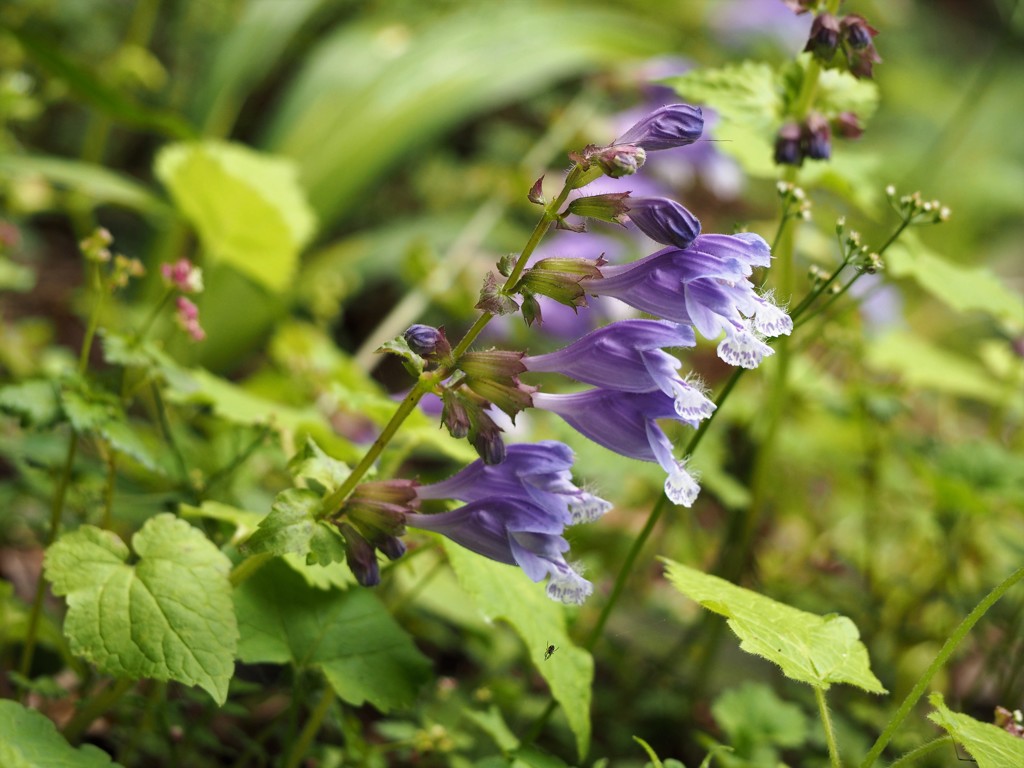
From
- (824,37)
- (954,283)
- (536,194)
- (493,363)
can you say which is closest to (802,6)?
(824,37)

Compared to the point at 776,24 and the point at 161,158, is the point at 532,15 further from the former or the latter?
the point at 161,158

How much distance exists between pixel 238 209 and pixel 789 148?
3.35 feet

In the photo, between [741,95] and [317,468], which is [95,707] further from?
[741,95]

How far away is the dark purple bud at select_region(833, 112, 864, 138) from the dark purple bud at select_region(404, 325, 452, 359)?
0.69 m

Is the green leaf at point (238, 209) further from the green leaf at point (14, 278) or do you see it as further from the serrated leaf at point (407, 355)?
the serrated leaf at point (407, 355)

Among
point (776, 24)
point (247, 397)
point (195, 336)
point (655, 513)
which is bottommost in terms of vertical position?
point (247, 397)

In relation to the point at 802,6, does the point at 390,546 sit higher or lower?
lower

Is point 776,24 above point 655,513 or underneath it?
above

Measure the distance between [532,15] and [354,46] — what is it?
56cm

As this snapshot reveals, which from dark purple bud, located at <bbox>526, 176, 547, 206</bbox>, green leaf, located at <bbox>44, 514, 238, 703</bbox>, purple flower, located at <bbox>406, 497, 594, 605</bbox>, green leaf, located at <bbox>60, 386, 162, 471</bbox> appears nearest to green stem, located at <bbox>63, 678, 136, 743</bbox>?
green leaf, located at <bbox>44, 514, 238, 703</bbox>

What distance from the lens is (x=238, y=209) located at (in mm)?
1776

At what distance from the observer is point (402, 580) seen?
1.47 metres

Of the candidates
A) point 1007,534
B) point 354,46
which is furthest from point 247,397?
point 354,46

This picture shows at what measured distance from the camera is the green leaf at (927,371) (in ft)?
6.29
